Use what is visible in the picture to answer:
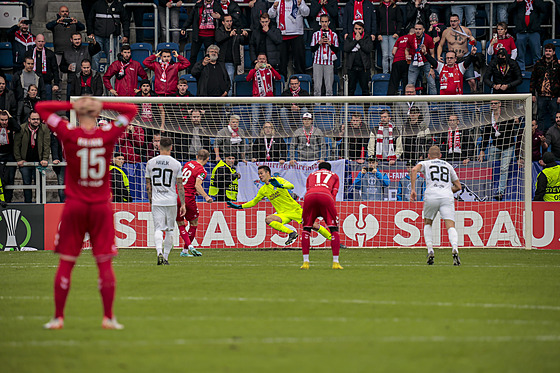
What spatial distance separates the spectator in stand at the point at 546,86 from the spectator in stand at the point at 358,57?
4.66m

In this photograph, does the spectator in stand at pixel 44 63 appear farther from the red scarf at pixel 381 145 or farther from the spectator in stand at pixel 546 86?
the spectator in stand at pixel 546 86

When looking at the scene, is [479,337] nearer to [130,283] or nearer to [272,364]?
[272,364]

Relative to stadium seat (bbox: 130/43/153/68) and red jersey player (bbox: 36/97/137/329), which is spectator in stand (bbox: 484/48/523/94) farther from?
red jersey player (bbox: 36/97/137/329)

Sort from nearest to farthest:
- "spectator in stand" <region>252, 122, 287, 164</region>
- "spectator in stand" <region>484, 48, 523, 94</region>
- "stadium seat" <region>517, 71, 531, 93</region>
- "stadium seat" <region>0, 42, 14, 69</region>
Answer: "spectator in stand" <region>252, 122, 287, 164</region> < "spectator in stand" <region>484, 48, 523, 94</region> < "stadium seat" <region>517, 71, 531, 93</region> < "stadium seat" <region>0, 42, 14, 69</region>

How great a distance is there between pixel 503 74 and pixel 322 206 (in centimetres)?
1019

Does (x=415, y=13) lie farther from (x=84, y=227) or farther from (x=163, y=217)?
(x=84, y=227)

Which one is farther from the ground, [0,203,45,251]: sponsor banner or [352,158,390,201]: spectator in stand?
[352,158,390,201]: spectator in stand

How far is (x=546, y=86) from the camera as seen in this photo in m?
21.2

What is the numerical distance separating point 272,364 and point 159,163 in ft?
29.0

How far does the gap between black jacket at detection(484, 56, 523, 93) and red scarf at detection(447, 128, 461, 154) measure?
2.92 meters

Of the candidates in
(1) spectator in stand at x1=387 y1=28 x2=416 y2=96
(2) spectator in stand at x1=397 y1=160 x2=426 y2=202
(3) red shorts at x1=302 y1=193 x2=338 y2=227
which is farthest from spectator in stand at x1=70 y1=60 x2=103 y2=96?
(3) red shorts at x1=302 y1=193 x2=338 y2=227

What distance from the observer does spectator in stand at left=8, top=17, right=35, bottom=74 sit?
2259 centimetres

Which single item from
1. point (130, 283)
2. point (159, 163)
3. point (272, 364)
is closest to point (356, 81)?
point (159, 163)

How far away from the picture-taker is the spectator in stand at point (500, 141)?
19.1 meters
